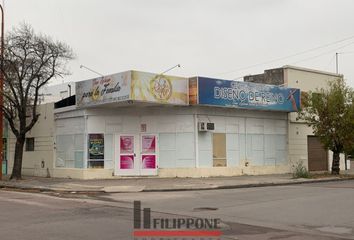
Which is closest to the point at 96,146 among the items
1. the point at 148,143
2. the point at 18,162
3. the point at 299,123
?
the point at 148,143

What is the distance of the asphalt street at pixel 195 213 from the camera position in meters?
10.1

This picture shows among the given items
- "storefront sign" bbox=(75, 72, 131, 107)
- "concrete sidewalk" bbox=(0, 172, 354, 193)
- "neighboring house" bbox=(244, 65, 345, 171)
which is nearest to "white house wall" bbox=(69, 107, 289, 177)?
"storefront sign" bbox=(75, 72, 131, 107)

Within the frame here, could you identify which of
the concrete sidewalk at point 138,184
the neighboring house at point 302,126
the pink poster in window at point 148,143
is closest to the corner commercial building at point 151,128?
the pink poster in window at point 148,143

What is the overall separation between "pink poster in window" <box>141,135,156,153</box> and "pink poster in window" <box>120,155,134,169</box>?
864 millimetres

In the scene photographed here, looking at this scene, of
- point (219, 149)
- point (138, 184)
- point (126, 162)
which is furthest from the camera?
point (219, 149)

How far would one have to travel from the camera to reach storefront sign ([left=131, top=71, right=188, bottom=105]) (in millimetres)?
23969

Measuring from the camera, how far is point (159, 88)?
977 inches

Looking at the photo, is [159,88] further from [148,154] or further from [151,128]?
[148,154]

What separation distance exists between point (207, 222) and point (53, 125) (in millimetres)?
19148

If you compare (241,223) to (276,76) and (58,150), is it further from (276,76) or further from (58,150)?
(276,76)

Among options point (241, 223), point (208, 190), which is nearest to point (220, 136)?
point (208, 190)

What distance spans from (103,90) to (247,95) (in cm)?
861

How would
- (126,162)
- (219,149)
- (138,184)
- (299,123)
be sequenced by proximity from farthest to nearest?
(299,123)
(219,149)
(126,162)
(138,184)

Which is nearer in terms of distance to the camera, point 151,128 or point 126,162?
point 126,162
